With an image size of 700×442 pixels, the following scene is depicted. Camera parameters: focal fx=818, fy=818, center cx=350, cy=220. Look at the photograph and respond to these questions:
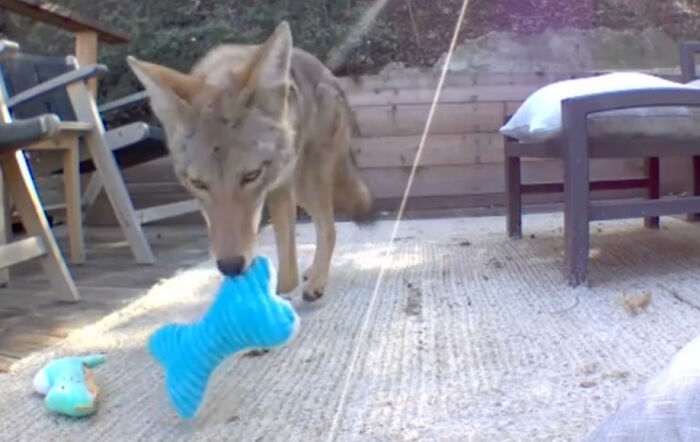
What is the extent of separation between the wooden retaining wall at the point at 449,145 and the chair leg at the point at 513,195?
1607 millimetres

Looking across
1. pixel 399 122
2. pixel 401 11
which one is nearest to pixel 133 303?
pixel 399 122

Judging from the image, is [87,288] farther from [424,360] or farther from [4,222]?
[424,360]

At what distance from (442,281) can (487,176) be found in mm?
2779

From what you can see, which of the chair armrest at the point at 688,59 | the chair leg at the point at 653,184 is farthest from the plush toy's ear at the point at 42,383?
the chair armrest at the point at 688,59

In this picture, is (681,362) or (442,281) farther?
(442,281)

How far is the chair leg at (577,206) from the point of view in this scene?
2920mm

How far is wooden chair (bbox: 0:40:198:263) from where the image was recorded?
4172 mm

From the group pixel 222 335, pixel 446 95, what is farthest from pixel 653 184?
pixel 222 335

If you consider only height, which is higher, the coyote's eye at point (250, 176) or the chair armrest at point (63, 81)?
the chair armrest at point (63, 81)

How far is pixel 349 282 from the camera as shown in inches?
132

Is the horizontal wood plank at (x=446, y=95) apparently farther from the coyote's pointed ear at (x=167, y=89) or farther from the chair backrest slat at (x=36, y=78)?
the coyote's pointed ear at (x=167, y=89)

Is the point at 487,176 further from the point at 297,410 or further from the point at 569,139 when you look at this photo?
the point at 297,410

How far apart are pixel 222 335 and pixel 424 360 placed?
650mm

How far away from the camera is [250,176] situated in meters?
2.09
